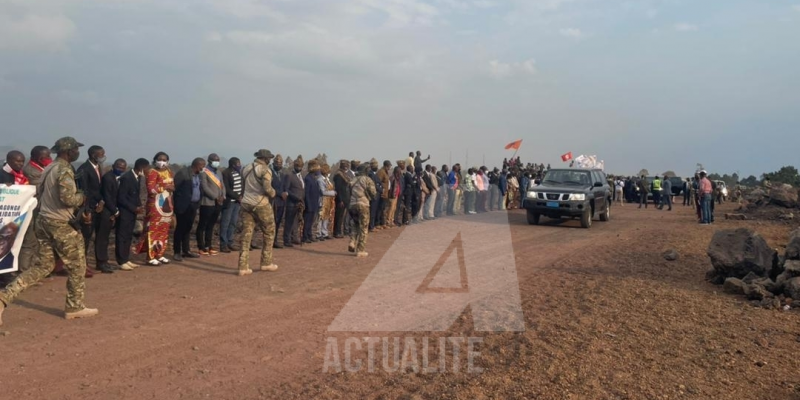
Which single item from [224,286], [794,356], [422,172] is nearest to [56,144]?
[224,286]

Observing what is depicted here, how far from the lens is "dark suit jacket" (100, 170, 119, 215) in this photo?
328 inches

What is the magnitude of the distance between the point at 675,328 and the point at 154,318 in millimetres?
5918

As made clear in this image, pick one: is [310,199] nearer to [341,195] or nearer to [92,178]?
[341,195]

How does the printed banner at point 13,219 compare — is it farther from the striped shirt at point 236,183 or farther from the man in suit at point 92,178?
the striped shirt at point 236,183

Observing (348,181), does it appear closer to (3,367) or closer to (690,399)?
(3,367)

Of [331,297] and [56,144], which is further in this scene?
[331,297]

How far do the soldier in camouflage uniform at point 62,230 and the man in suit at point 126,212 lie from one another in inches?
109

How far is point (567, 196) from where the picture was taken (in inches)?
631

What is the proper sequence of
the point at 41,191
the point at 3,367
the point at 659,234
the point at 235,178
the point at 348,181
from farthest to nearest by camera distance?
the point at 659,234 < the point at 348,181 < the point at 235,178 < the point at 41,191 < the point at 3,367

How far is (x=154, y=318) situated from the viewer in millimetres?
5996

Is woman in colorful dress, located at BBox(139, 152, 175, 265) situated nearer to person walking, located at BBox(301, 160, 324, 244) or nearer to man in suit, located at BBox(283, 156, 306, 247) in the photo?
man in suit, located at BBox(283, 156, 306, 247)

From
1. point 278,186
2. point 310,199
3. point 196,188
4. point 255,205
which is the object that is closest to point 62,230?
point 255,205

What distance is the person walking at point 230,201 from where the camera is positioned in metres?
10.6

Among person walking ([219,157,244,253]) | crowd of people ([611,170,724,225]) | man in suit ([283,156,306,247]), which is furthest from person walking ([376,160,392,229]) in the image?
crowd of people ([611,170,724,225])
